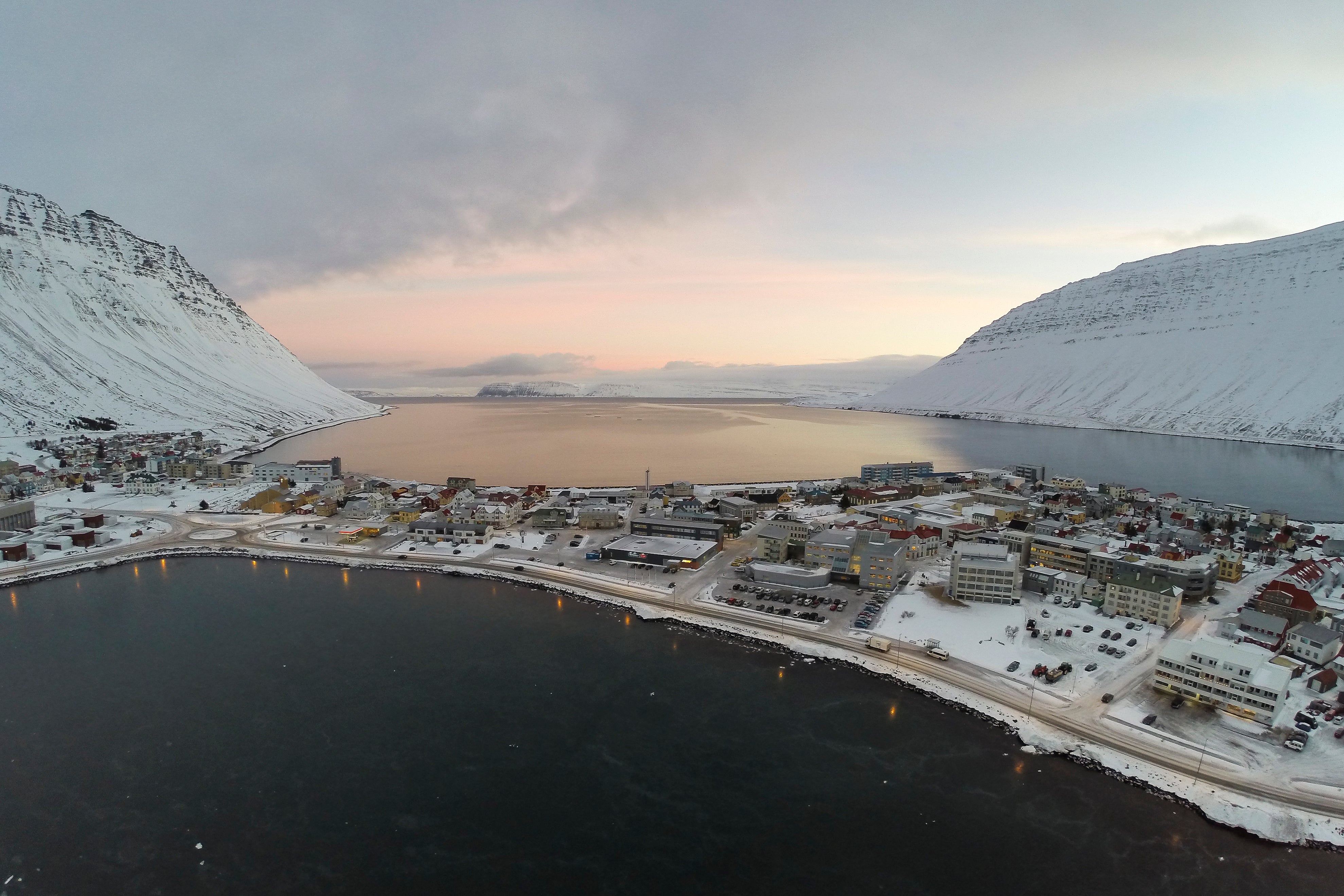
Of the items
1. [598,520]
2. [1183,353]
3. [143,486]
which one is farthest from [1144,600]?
[1183,353]

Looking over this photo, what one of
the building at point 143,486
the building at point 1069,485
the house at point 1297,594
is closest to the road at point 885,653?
the house at point 1297,594

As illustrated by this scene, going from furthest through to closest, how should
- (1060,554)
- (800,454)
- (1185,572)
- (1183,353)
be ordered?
1. (1183,353)
2. (800,454)
3. (1060,554)
4. (1185,572)

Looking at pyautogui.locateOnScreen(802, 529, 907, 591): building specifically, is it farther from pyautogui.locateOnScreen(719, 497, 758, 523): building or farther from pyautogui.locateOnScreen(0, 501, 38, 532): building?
pyautogui.locateOnScreen(0, 501, 38, 532): building

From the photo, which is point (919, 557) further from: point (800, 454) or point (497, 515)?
point (800, 454)

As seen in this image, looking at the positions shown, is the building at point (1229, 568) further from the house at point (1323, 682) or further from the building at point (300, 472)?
the building at point (300, 472)

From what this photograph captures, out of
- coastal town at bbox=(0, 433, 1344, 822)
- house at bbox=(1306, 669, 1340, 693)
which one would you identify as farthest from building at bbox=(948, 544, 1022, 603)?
house at bbox=(1306, 669, 1340, 693)
